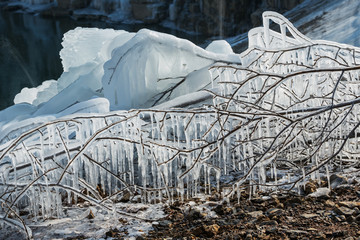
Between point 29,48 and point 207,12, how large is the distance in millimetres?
6206

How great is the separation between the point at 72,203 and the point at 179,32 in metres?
15.6

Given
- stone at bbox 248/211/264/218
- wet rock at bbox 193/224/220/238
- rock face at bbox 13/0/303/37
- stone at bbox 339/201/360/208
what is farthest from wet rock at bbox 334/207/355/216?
rock face at bbox 13/0/303/37

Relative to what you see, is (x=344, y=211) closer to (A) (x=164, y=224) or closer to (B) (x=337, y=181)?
(B) (x=337, y=181)

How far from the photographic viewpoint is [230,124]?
2.60m

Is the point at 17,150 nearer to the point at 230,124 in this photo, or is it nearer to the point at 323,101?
the point at 230,124

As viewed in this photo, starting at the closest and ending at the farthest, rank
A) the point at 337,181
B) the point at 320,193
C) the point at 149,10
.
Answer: the point at 320,193, the point at 337,181, the point at 149,10

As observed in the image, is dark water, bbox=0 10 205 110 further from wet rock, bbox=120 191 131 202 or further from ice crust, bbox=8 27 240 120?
wet rock, bbox=120 191 131 202

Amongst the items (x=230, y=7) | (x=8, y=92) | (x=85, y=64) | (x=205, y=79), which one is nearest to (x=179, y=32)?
(x=230, y=7)

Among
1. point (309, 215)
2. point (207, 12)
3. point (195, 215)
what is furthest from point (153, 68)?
point (207, 12)

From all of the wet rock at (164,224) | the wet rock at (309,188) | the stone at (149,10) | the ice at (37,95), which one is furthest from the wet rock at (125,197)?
the stone at (149,10)

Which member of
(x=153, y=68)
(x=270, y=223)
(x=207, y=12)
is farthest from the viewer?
(x=207, y=12)

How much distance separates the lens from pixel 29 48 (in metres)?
16.5

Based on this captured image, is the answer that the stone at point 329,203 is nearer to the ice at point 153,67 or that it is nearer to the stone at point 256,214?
the stone at point 256,214

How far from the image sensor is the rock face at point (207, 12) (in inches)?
601
